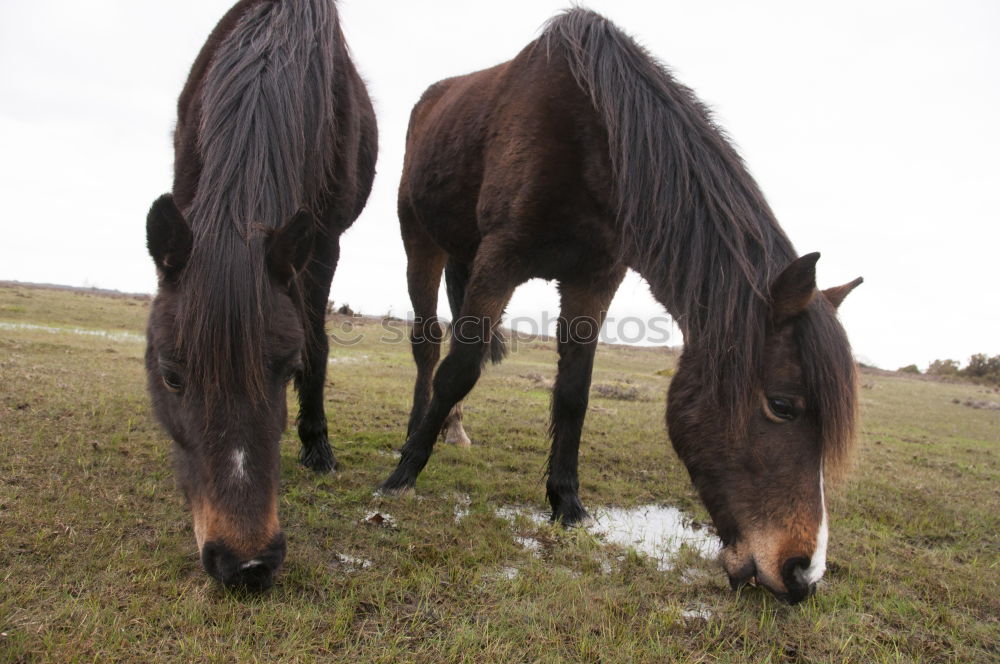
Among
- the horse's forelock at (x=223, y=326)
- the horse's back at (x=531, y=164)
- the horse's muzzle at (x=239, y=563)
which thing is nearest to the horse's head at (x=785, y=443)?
the horse's back at (x=531, y=164)

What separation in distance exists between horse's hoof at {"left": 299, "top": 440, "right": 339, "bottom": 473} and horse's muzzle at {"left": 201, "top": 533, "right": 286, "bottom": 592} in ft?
6.97

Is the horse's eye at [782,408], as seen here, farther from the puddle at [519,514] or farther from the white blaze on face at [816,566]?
the puddle at [519,514]

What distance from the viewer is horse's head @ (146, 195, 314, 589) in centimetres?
200

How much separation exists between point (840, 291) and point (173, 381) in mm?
2940

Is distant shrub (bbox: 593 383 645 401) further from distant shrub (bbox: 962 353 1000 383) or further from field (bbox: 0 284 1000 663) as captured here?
distant shrub (bbox: 962 353 1000 383)

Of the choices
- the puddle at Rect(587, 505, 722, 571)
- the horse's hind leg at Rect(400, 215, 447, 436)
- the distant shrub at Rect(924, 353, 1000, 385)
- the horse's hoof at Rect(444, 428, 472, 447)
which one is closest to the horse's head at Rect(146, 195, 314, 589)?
the puddle at Rect(587, 505, 722, 571)

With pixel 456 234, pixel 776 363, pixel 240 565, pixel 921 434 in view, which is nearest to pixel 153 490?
pixel 240 565

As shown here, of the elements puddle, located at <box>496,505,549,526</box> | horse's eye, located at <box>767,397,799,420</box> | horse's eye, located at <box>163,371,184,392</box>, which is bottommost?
puddle, located at <box>496,505,549,526</box>

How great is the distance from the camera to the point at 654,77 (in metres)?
3.27

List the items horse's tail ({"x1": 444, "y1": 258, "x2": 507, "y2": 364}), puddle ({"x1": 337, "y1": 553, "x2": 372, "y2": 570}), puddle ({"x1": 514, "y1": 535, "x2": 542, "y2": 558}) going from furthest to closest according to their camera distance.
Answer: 1. horse's tail ({"x1": 444, "y1": 258, "x2": 507, "y2": 364})
2. puddle ({"x1": 514, "y1": 535, "x2": 542, "y2": 558})
3. puddle ({"x1": 337, "y1": 553, "x2": 372, "y2": 570})

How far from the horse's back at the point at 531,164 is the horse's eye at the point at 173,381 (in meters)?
1.99

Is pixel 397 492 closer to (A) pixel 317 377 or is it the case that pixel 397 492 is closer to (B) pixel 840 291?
(A) pixel 317 377

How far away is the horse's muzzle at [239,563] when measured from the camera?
1976mm

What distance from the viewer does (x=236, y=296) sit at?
206 centimetres
